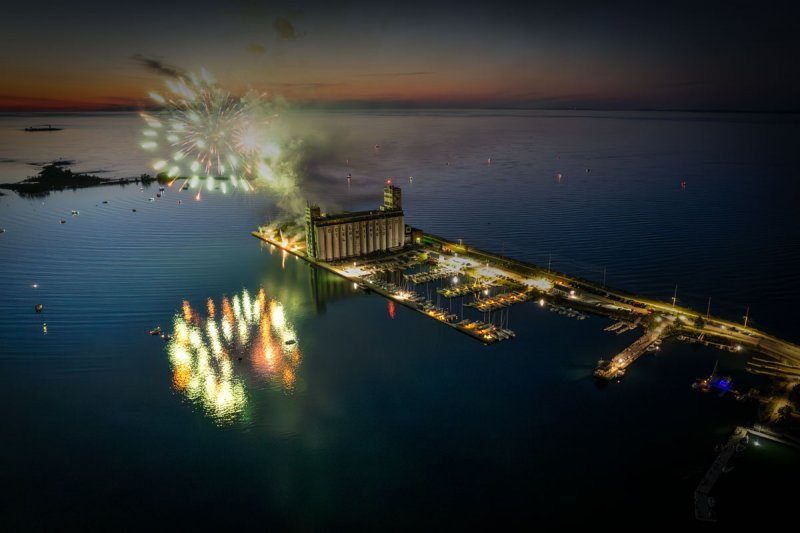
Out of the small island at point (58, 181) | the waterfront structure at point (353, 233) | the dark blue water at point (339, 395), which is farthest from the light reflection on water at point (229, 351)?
the small island at point (58, 181)

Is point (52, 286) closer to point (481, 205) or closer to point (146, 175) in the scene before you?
point (481, 205)

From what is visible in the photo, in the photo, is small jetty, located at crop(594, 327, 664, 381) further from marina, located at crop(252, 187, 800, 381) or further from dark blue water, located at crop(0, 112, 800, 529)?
dark blue water, located at crop(0, 112, 800, 529)

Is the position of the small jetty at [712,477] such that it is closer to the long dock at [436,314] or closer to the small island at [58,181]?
the long dock at [436,314]

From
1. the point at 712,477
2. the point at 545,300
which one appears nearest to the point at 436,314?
the point at 545,300

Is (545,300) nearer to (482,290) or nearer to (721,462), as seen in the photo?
(482,290)

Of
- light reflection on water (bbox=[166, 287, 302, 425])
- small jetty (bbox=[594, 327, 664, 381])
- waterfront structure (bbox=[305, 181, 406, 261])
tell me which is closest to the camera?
light reflection on water (bbox=[166, 287, 302, 425])

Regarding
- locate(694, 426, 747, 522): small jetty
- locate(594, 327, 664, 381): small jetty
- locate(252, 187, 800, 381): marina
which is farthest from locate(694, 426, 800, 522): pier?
locate(252, 187, 800, 381): marina
